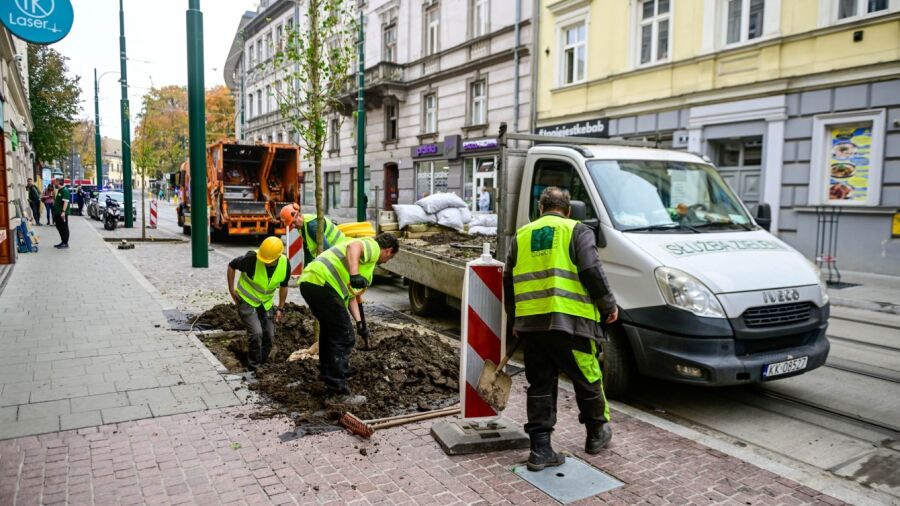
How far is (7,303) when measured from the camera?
8.65 metres

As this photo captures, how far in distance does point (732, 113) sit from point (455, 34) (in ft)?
42.5

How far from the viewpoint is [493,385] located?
4172 mm

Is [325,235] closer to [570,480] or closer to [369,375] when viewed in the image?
[369,375]

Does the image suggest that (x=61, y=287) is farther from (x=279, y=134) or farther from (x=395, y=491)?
(x=279, y=134)

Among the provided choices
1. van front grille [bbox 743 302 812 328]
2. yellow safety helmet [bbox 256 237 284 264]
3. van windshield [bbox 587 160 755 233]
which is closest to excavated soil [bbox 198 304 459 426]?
yellow safety helmet [bbox 256 237 284 264]

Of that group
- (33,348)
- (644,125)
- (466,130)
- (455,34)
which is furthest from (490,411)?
(455,34)

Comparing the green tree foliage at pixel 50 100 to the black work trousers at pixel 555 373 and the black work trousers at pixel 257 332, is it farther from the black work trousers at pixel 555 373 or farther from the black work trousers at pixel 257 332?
the black work trousers at pixel 555 373

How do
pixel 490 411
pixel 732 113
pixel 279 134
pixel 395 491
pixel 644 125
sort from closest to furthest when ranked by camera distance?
pixel 395 491 < pixel 490 411 < pixel 732 113 < pixel 644 125 < pixel 279 134

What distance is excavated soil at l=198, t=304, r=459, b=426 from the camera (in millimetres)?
4824

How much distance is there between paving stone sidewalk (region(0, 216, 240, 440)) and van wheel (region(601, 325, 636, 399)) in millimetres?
2996

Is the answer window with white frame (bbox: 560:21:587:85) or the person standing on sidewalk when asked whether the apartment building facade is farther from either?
the person standing on sidewalk

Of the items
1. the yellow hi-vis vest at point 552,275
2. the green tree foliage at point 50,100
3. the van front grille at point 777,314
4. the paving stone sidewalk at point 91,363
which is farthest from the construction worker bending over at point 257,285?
the green tree foliage at point 50,100

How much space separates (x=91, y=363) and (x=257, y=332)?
153 cm

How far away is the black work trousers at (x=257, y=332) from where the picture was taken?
5.85m
